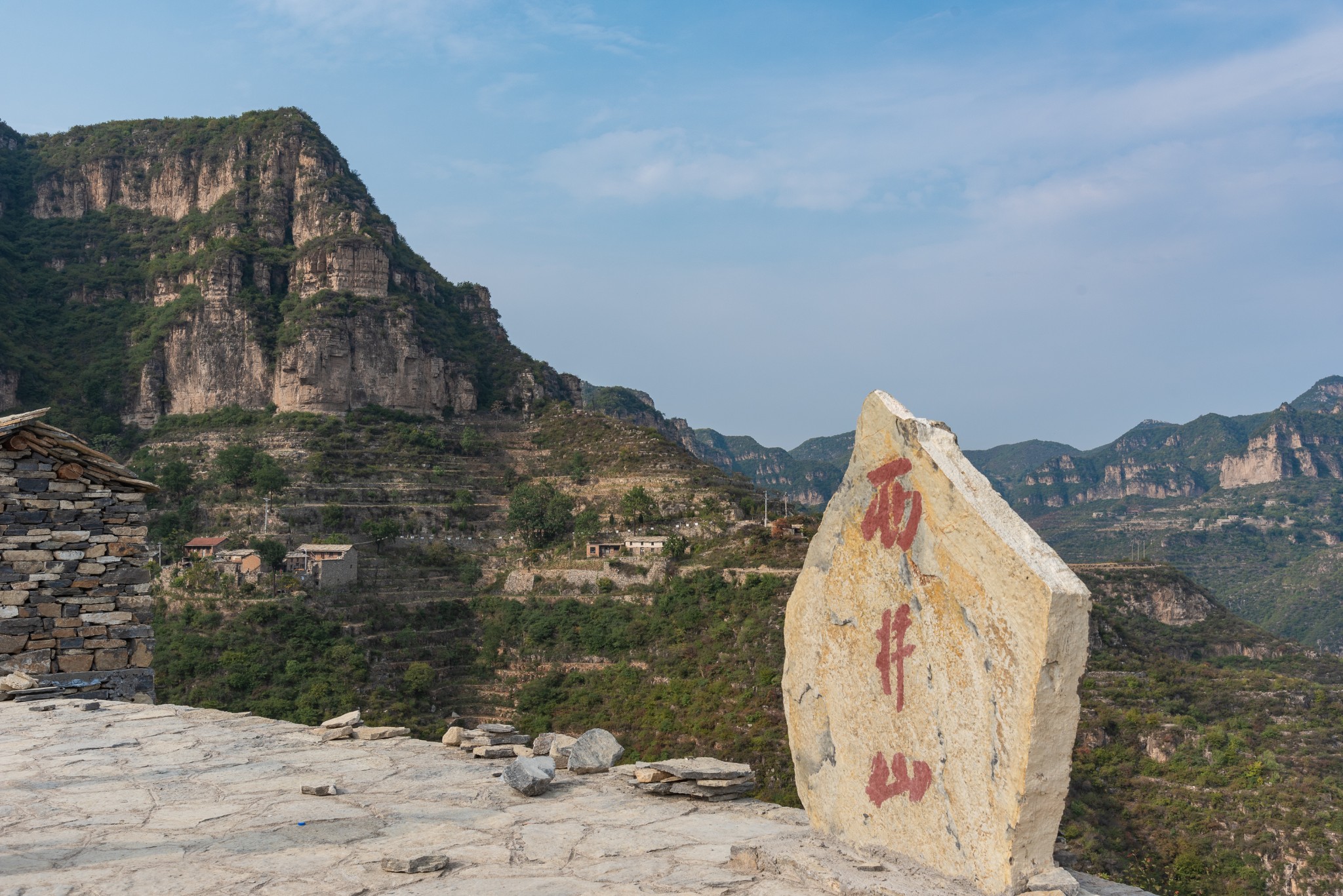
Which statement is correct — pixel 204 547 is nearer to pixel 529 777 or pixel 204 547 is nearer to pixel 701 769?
pixel 529 777

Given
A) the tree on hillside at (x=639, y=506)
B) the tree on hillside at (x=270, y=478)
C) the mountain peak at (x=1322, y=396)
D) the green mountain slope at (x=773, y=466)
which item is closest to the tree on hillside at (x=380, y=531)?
the tree on hillside at (x=270, y=478)

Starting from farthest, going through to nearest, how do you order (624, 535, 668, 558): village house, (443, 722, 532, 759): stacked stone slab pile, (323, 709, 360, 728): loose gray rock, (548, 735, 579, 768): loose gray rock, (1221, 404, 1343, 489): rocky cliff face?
(1221, 404, 1343, 489): rocky cliff face, (624, 535, 668, 558): village house, (323, 709, 360, 728): loose gray rock, (443, 722, 532, 759): stacked stone slab pile, (548, 735, 579, 768): loose gray rock

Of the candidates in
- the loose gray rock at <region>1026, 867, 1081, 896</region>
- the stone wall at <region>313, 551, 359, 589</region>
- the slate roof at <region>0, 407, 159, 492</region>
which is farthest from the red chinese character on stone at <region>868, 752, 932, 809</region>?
the stone wall at <region>313, 551, 359, 589</region>

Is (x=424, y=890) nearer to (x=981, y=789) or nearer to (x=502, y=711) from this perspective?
(x=981, y=789)

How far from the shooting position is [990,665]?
120 inches

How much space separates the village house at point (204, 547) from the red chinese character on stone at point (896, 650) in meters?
39.4

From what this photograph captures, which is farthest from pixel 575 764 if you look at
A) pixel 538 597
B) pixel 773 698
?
pixel 538 597

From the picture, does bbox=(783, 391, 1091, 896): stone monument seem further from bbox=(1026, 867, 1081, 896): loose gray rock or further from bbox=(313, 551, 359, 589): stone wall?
bbox=(313, 551, 359, 589): stone wall

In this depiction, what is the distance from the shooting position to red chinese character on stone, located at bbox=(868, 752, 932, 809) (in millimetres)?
3277

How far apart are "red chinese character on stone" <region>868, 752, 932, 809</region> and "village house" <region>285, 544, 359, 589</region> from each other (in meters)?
36.3

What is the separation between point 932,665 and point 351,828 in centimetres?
226

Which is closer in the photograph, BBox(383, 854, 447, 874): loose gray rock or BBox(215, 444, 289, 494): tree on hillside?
BBox(383, 854, 447, 874): loose gray rock

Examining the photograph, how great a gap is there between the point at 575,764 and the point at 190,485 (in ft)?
156

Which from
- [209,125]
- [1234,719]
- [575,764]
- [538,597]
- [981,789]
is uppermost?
[209,125]
